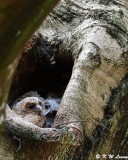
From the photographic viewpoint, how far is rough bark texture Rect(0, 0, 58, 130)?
590 mm

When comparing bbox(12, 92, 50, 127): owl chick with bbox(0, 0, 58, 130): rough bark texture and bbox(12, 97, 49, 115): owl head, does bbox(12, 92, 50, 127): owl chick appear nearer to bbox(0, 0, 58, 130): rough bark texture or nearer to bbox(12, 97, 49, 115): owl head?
bbox(12, 97, 49, 115): owl head

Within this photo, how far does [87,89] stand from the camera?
5.04 feet

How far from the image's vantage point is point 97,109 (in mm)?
1529

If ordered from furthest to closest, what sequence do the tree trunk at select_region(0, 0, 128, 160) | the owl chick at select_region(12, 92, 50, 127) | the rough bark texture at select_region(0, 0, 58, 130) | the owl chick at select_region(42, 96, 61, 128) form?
the owl chick at select_region(42, 96, 61, 128) → the owl chick at select_region(12, 92, 50, 127) → the tree trunk at select_region(0, 0, 128, 160) → the rough bark texture at select_region(0, 0, 58, 130)

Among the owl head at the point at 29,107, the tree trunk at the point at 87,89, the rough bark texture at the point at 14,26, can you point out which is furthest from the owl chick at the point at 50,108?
the rough bark texture at the point at 14,26

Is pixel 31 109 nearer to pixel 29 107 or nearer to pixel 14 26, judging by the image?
pixel 29 107

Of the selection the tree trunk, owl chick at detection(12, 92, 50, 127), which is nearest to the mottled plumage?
owl chick at detection(12, 92, 50, 127)

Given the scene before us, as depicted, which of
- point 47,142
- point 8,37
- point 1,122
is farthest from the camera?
point 47,142

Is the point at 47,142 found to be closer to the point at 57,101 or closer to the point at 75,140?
the point at 75,140

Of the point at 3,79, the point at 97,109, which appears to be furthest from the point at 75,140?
the point at 3,79

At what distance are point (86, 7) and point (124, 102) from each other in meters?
0.61

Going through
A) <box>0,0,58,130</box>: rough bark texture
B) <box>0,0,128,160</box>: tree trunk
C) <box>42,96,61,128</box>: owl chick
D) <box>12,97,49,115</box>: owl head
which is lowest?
<box>42,96,61,128</box>: owl chick

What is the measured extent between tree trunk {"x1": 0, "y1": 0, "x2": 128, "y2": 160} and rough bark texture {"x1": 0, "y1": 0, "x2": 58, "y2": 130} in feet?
1.71

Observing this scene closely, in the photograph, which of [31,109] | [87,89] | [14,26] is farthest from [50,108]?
[14,26]
